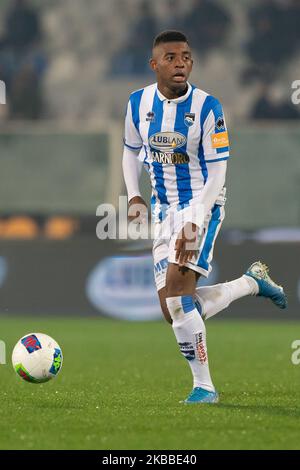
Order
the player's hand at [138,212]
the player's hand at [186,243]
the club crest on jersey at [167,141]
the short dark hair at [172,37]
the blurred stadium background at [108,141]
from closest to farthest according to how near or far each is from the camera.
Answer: the player's hand at [186,243], the short dark hair at [172,37], the club crest on jersey at [167,141], the player's hand at [138,212], the blurred stadium background at [108,141]

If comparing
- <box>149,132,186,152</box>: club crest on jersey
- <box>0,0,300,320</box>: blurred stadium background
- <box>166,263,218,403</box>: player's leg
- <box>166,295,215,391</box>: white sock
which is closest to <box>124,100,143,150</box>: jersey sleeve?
<box>149,132,186,152</box>: club crest on jersey

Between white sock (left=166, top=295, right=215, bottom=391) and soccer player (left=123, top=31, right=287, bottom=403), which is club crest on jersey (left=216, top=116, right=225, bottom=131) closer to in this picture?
soccer player (left=123, top=31, right=287, bottom=403)

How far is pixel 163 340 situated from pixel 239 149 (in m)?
5.22

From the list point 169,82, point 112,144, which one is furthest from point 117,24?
point 169,82

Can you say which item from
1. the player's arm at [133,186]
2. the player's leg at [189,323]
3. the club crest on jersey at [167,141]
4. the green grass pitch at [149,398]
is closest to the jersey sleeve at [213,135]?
the club crest on jersey at [167,141]

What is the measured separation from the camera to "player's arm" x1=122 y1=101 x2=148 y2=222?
7.25m

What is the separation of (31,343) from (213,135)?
5.97ft

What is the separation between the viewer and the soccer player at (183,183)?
6.98 metres

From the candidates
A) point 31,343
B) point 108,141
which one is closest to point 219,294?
point 31,343

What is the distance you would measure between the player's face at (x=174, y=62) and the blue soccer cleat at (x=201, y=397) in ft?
6.35

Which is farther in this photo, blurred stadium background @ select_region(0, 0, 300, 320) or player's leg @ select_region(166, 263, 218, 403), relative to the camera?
blurred stadium background @ select_region(0, 0, 300, 320)

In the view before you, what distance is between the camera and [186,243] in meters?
6.89

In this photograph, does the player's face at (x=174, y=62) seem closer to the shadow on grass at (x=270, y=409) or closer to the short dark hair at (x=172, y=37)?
the short dark hair at (x=172, y=37)

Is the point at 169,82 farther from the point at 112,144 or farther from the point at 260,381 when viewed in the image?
the point at 112,144
